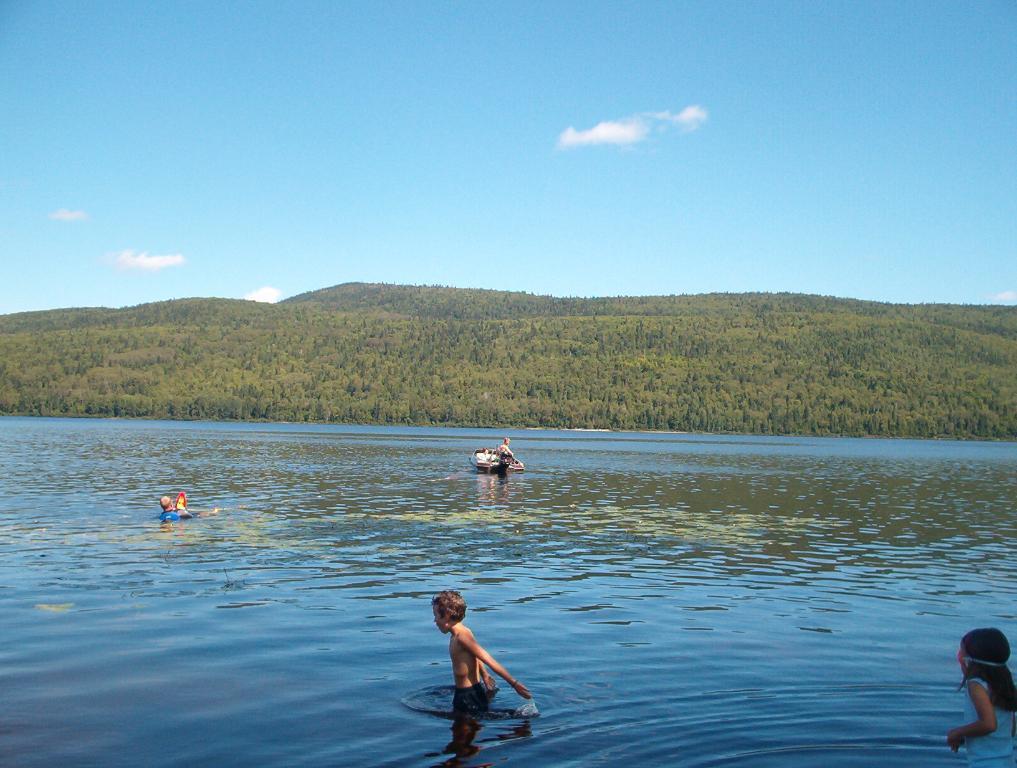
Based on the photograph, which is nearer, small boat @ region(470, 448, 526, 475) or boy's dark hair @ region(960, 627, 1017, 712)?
boy's dark hair @ region(960, 627, 1017, 712)

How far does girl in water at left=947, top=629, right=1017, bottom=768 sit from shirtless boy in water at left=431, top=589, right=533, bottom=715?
572cm

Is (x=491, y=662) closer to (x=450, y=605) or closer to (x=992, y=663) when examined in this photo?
(x=450, y=605)

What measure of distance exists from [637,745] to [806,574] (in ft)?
52.1

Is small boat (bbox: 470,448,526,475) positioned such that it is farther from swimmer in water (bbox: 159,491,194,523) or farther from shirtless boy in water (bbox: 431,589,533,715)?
shirtless boy in water (bbox: 431,589,533,715)

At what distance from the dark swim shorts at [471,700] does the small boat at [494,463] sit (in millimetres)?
50401

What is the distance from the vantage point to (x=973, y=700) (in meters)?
8.63

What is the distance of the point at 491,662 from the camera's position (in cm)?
1277

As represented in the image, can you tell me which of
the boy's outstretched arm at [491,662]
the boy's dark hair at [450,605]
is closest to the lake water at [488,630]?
the boy's outstretched arm at [491,662]

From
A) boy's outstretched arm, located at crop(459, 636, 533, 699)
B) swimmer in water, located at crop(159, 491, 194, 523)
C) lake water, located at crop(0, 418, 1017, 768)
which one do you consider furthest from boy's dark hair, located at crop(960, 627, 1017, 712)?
swimmer in water, located at crop(159, 491, 194, 523)

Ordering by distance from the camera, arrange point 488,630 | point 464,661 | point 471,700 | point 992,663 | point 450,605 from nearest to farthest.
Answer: point 992,663 → point 450,605 → point 464,661 → point 471,700 → point 488,630

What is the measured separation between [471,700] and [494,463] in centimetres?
5318

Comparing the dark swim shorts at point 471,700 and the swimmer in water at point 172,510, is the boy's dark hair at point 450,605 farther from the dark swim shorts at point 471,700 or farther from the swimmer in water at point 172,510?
the swimmer in water at point 172,510

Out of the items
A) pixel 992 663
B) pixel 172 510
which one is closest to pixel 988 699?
pixel 992 663

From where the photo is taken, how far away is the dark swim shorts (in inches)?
534
